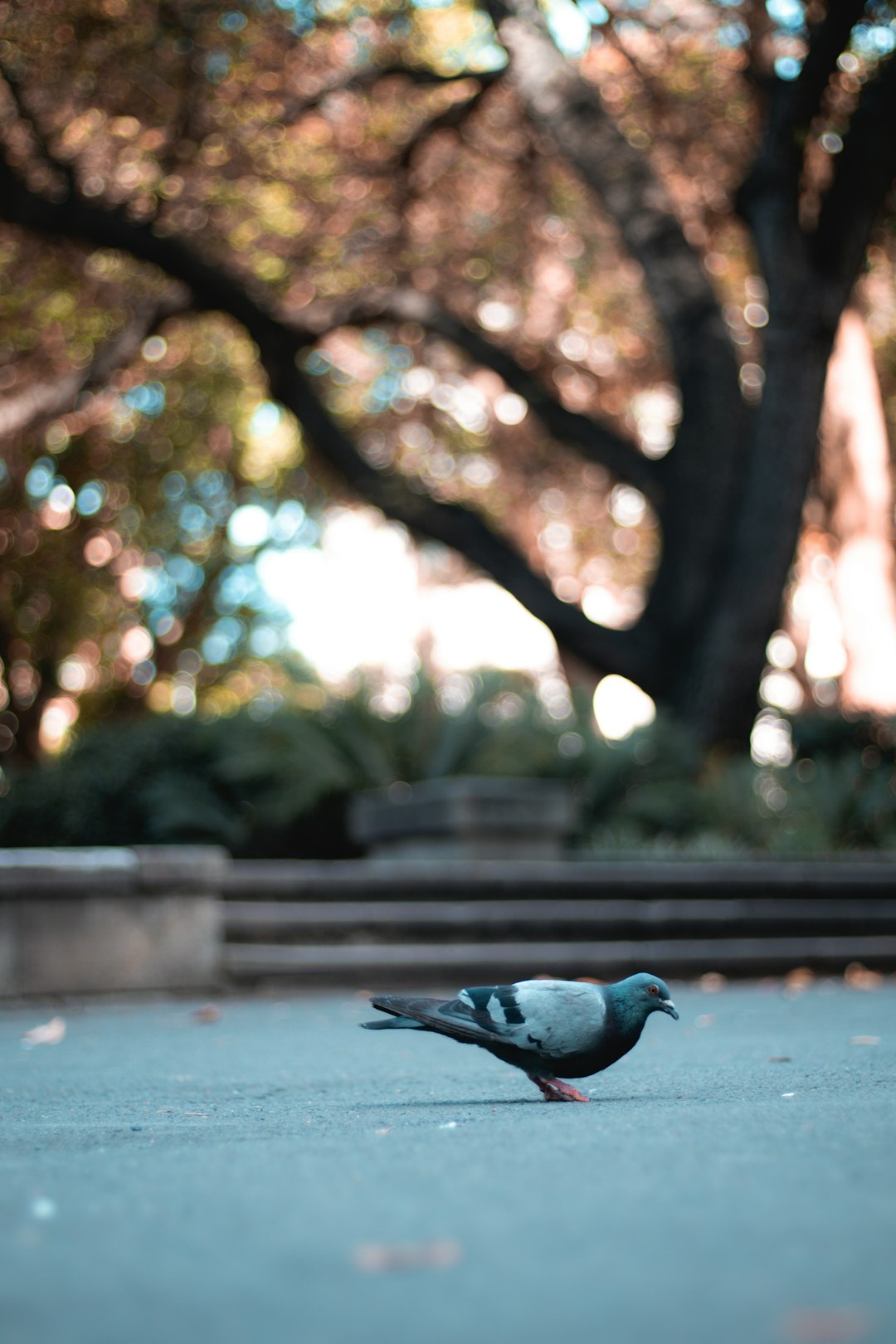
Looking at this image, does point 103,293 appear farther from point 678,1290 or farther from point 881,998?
point 678,1290

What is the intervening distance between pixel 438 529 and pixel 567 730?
3.14 metres

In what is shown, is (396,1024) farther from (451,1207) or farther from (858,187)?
(858,187)

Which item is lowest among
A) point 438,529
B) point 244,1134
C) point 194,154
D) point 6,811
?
point 6,811

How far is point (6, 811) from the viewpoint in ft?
50.1

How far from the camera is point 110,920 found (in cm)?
984

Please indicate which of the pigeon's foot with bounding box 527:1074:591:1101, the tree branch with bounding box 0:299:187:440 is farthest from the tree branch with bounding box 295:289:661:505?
the pigeon's foot with bounding box 527:1074:591:1101

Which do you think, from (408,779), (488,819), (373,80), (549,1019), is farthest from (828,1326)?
(373,80)

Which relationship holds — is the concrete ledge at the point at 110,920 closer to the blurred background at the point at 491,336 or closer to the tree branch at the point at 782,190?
the blurred background at the point at 491,336

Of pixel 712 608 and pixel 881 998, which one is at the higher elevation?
pixel 712 608

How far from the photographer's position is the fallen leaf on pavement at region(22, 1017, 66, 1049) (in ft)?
26.0

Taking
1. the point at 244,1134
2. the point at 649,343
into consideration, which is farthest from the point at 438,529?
the point at 244,1134

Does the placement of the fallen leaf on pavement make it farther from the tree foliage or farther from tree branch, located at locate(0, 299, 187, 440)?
tree branch, located at locate(0, 299, 187, 440)

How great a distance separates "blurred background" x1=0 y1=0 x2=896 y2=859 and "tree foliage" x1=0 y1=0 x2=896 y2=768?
51 millimetres

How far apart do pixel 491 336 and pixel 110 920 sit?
1365 cm
